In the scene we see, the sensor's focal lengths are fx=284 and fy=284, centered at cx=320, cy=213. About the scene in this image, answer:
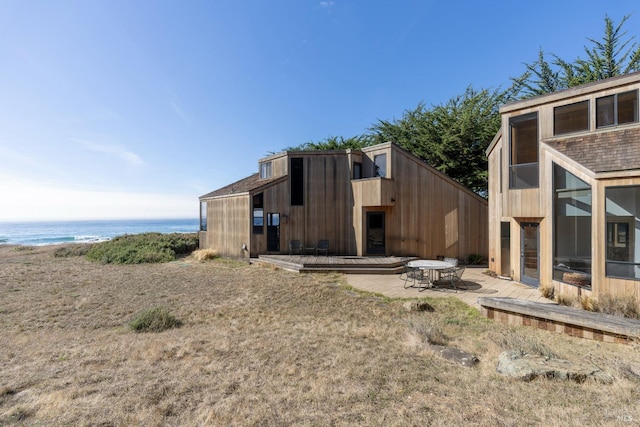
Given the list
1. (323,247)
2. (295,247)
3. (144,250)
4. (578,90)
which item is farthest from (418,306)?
(144,250)

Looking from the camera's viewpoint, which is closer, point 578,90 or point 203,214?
point 578,90

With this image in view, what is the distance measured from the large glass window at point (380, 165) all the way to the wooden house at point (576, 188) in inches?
209

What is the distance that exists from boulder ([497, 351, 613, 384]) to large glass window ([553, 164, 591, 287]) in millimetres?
4360

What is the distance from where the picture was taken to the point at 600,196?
6.36 metres

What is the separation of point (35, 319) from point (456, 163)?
21357 millimetres

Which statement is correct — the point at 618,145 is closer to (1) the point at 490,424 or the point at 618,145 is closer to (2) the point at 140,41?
(1) the point at 490,424

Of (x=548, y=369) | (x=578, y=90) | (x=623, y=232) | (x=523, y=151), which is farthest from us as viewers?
(x=523, y=151)

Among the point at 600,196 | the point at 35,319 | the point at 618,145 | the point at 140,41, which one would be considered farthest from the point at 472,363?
the point at 140,41

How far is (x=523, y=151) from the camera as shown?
8.89 m

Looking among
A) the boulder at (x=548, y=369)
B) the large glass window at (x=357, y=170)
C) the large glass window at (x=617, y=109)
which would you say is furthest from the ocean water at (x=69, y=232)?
the large glass window at (x=617, y=109)

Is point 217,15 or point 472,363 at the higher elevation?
point 217,15

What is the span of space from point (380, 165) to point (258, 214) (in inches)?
257

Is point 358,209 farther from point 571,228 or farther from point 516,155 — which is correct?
point 571,228

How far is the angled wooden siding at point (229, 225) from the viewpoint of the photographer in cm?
1426
